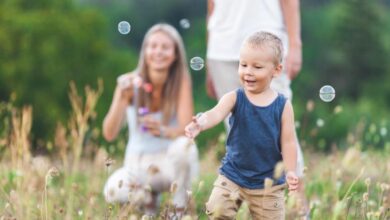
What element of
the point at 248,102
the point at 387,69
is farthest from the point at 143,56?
the point at 387,69

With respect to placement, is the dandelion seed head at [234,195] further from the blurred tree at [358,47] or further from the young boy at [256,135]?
the blurred tree at [358,47]

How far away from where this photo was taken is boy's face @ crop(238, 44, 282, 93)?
3393mm

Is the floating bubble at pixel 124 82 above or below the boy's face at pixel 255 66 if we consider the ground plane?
below

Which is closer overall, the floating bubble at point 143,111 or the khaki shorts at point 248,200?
the khaki shorts at point 248,200

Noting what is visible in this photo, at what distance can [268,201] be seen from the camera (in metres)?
3.55

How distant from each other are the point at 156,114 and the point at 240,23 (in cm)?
112

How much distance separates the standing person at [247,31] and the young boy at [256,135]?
2.90ft

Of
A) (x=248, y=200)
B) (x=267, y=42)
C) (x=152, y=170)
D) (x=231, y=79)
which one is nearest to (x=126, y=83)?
(x=231, y=79)

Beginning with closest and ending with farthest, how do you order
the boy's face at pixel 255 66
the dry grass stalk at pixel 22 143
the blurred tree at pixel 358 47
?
1. the boy's face at pixel 255 66
2. the dry grass stalk at pixel 22 143
3. the blurred tree at pixel 358 47

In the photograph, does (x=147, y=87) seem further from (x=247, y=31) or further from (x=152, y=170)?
(x=152, y=170)

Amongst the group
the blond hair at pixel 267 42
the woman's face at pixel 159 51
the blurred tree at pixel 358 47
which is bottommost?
the blurred tree at pixel 358 47

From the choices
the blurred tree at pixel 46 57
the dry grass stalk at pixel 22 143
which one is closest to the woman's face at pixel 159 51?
the dry grass stalk at pixel 22 143

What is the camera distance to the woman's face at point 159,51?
529cm

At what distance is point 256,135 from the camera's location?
11.5 feet
